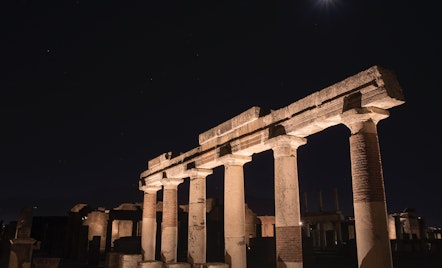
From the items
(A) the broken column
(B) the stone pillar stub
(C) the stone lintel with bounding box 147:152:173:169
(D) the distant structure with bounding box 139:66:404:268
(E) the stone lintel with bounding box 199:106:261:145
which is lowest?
(B) the stone pillar stub

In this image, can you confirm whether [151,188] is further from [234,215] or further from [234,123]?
[234,123]

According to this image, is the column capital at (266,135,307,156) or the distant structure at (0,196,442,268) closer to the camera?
the column capital at (266,135,307,156)

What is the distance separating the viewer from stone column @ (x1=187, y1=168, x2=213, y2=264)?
1520cm

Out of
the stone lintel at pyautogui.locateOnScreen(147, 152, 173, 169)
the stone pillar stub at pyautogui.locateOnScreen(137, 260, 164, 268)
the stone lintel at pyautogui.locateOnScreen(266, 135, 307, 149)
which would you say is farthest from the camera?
the stone lintel at pyautogui.locateOnScreen(147, 152, 173, 169)

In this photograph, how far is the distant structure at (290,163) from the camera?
8641 mm

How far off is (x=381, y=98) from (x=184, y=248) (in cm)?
2483

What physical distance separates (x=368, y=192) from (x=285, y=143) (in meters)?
3.33

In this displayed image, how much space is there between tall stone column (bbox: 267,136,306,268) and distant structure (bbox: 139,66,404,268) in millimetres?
27

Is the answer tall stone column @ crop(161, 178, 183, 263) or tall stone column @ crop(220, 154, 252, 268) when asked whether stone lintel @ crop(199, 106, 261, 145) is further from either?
tall stone column @ crop(161, 178, 183, 263)

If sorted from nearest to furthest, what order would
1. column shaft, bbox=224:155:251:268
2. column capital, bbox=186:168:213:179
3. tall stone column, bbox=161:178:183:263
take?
column shaft, bbox=224:155:251:268 < column capital, bbox=186:168:213:179 < tall stone column, bbox=161:178:183:263

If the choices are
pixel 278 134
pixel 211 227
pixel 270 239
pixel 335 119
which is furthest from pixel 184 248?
pixel 335 119

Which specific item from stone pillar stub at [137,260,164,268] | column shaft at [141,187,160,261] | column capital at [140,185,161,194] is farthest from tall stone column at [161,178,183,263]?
stone pillar stub at [137,260,164,268]

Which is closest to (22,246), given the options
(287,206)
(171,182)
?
(171,182)

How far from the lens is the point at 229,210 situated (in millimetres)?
13477
